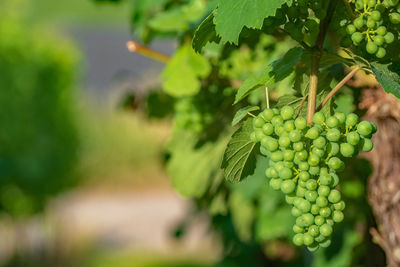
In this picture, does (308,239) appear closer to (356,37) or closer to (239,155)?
(239,155)

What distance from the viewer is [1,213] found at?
8.05 metres

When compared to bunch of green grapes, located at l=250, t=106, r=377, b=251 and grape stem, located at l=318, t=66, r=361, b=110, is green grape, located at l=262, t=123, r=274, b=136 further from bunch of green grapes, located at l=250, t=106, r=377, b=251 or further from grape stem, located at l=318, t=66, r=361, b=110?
grape stem, located at l=318, t=66, r=361, b=110

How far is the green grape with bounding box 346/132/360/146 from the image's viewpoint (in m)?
0.92

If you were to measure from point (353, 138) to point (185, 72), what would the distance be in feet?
2.56

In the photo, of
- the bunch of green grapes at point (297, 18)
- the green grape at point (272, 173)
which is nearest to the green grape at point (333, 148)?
the green grape at point (272, 173)

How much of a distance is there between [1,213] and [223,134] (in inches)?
274

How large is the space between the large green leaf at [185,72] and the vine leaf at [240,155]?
61 centimetres

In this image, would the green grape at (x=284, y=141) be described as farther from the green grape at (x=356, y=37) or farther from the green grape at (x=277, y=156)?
the green grape at (x=356, y=37)

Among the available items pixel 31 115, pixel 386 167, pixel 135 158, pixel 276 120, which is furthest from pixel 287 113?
pixel 135 158

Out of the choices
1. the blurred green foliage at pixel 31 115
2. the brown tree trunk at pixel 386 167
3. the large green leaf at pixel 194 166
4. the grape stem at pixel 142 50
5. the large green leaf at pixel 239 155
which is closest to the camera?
the large green leaf at pixel 239 155

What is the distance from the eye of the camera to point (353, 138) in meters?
0.92

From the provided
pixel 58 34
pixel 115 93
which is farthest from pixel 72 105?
pixel 115 93

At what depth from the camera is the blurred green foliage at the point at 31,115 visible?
7715 mm

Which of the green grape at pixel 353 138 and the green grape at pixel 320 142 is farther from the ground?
the green grape at pixel 320 142
